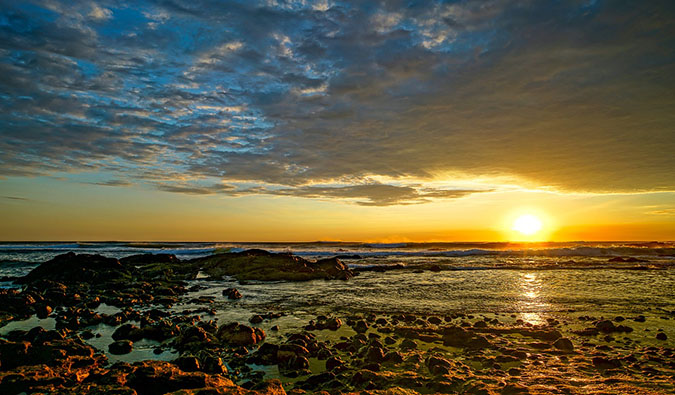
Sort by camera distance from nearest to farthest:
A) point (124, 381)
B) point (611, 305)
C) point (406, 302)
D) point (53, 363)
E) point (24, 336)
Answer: point (124, 381) → point (53, 363) → point (24, 336) → point (611, 305) → point (406, 302)

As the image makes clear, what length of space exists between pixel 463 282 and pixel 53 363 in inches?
763

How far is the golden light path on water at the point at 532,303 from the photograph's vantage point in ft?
37.6

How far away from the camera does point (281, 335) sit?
9656 millimetres

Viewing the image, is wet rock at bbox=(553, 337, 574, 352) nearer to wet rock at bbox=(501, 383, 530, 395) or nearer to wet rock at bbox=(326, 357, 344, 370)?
wet rock at bbox=(501, 383, 530, 395)

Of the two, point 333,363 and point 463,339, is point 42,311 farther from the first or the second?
A: point 463,339

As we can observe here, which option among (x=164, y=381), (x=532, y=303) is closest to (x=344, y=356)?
(x=164, y=381)

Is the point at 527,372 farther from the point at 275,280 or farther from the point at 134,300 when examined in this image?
the point at 275,280

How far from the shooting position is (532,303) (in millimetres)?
14062

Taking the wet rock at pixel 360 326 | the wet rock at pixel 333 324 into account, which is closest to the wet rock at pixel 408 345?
the wet rock at pixel 360 326

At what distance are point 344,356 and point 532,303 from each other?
32.3 ft

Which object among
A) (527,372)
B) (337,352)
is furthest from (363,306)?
(527,372)

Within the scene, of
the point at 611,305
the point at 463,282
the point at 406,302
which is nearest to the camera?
the point at 611,305

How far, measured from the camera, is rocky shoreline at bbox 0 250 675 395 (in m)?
5.84

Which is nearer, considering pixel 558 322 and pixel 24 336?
pixel 24 336
